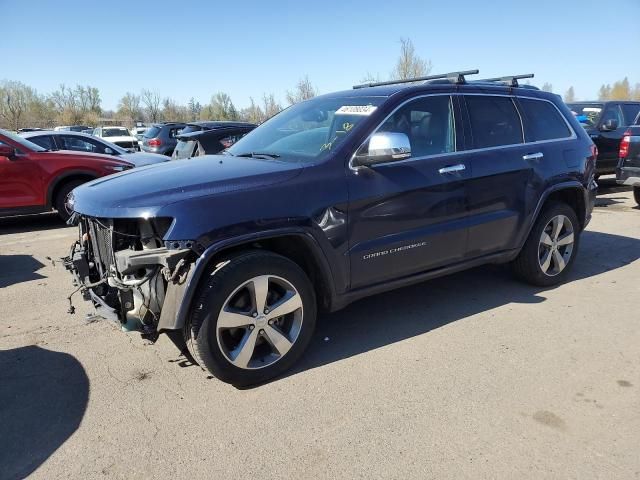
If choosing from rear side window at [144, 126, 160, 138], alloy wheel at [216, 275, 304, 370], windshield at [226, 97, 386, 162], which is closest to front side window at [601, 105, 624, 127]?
windshield at [226, 97, 386, 162]

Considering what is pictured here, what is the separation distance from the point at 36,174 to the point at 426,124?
6.52 metres

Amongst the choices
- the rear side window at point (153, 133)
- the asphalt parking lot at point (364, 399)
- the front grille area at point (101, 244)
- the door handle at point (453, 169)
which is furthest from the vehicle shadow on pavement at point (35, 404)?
the rear side window at point (153, 133)

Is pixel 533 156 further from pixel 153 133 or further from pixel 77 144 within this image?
pixel 153 133

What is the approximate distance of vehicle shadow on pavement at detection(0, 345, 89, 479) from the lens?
2598 mm

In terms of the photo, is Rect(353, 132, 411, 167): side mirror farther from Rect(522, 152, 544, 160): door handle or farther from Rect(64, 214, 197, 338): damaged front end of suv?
Rect(522, 152, 544, 160): door handle

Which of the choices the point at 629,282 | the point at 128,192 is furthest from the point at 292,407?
the point at 629,282

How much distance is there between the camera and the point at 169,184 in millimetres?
3096

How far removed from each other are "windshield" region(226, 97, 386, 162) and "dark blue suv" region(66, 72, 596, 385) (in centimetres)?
2

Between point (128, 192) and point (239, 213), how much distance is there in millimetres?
697

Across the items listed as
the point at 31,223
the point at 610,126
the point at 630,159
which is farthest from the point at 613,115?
the point at 31,223

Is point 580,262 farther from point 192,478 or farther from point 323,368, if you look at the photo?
point 192,478

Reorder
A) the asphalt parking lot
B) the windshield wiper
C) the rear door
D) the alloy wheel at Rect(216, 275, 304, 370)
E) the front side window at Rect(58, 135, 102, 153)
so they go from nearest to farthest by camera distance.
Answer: the asphalt parking lot < the alloy wheel at Rect(216, 275, 304, 370) < the windshield wiper < the rear door < the front side window at Rect(58, 135, 102, 153)

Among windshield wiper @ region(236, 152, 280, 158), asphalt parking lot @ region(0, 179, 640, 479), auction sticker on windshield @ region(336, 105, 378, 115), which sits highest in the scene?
auction sticker on windshield @ region(336, 105, 378, 115)

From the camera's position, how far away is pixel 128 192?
3.06 meters
